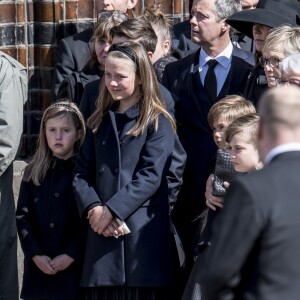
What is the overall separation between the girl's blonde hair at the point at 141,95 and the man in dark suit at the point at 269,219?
209 centimetres

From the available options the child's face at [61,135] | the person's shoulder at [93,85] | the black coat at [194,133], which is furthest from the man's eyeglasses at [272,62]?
the child's face at [61,135]

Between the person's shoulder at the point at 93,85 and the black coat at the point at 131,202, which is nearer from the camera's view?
the black coat at the point at 131,202

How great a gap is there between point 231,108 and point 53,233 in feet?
4.03

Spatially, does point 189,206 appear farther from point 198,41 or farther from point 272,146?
point 272,146

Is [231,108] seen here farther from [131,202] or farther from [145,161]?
[131,202]

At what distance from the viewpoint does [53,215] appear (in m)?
5.72

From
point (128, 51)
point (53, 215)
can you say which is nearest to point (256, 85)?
point (128, 51)

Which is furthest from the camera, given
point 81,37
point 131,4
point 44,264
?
point 131,4

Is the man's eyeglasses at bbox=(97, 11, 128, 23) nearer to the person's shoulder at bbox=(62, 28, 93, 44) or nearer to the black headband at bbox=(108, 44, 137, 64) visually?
the person's shoulder at bbox=(62, 28, 93, 44)

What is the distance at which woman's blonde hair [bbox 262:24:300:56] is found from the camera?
5.38 m

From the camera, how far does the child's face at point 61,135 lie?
5.76 meters

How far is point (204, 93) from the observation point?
234 inches

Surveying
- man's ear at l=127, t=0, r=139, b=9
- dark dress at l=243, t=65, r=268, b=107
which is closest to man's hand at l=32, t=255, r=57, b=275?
dark dress at l=243, t=65, r=268, b=107

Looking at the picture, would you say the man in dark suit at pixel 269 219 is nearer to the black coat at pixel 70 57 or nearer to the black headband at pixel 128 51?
the black headband at pixel 128 51
